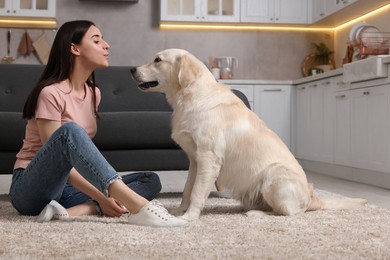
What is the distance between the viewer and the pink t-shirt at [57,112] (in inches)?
85.1

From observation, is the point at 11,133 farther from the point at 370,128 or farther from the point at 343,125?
the point at 343,125

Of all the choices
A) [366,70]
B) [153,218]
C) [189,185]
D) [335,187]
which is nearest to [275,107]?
[366,70]

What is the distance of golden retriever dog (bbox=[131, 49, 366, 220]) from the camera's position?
7.43ft

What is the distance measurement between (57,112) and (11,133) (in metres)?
1.03

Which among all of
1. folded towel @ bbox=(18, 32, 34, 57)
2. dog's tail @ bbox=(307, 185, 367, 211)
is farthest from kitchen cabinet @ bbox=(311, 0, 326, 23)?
dog's tail @ bbox=(307, 185, 367, 211)

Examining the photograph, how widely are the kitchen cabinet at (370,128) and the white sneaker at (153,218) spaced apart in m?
2.56

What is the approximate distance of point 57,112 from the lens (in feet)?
7.14

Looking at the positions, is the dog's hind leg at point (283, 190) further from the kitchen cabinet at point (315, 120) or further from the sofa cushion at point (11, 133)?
the kitchen cabinet at point (315, 120)

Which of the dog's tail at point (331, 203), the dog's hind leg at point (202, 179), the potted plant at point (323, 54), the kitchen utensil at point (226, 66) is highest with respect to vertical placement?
the potted plant at point (323, 54)

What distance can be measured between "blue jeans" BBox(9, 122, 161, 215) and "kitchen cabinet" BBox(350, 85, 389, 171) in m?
2.60

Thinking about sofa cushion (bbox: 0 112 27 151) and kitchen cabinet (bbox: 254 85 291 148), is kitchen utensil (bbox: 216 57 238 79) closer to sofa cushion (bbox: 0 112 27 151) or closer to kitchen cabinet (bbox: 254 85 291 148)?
kitchen cabinet (bbox: 254 85 291 148)

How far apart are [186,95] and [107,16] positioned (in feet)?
15.0

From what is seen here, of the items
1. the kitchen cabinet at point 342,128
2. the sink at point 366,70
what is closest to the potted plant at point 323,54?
the kitchen cabinet at point 342,128

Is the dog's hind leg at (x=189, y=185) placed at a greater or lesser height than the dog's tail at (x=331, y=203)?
greater
